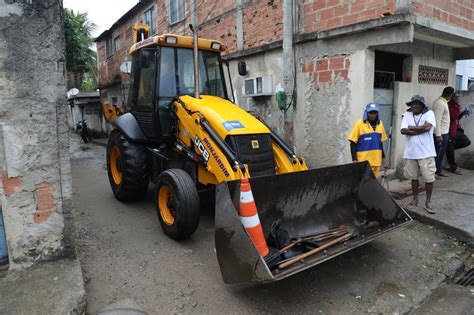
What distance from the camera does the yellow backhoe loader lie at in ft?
10.2

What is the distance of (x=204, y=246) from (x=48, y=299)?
183cm

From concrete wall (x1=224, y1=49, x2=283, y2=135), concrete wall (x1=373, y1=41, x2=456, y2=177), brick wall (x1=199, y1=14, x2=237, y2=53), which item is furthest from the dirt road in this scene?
brick wall (x1=199, y1=14, x2=237, y2=53)

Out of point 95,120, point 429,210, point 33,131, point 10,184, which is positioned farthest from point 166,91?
point 95,120


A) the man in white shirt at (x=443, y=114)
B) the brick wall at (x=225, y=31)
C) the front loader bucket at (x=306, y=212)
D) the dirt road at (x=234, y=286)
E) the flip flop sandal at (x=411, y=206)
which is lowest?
the dirt road at (x=234, y=286)

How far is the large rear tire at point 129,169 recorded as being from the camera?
5285 millimetres

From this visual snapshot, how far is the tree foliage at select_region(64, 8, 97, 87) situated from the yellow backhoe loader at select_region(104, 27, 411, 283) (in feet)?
43.3

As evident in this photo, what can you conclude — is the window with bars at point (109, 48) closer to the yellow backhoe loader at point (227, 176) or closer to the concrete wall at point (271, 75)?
the concrete wall at point (271, 75)

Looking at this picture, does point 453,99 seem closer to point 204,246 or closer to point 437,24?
point 437,24

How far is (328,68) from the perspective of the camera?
6.54m

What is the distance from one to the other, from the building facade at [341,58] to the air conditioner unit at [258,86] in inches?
4.8

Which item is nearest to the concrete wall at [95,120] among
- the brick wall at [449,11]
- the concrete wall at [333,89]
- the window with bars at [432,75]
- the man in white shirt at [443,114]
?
the concrete wall at [333,89]

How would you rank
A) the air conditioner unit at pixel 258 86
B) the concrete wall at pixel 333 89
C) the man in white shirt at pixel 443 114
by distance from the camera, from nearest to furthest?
the concrete wall at pixel 333 89 < the man in white shirt at pixel 443 114 < the air conditioner unit at pixel 258 86

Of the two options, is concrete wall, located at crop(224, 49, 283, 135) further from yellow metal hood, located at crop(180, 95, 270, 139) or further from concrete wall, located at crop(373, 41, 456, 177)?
yellow metal hood, located at crop(180, 95, 270, 139)

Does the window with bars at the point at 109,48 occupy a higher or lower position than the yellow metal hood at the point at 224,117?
higher
